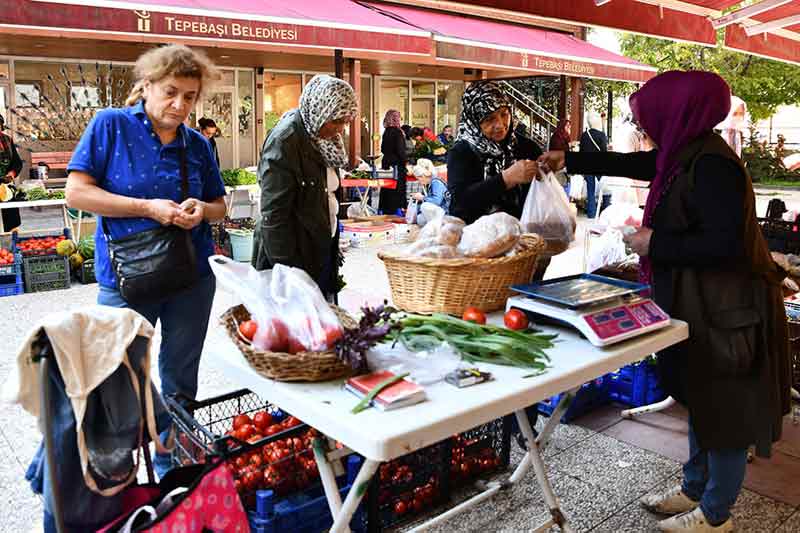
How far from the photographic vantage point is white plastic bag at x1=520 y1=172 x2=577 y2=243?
2.84 meters

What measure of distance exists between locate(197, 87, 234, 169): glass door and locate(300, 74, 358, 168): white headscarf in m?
13.0

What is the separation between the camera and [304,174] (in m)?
2.98

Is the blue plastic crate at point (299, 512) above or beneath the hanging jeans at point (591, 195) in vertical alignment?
beneath

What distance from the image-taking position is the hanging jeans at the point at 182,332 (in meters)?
2.74

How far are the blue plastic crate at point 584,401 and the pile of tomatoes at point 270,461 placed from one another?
1570mm

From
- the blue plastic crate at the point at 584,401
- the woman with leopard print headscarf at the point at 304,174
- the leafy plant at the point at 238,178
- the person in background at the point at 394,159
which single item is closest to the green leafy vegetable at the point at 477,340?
the woman with leopard print headscarf at the point at 304,174

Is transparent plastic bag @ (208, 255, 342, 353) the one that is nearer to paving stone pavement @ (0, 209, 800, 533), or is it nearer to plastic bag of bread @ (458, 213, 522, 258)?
plastic bag of bread @ (458, 213, 522, 258)

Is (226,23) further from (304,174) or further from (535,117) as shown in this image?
(535,117)

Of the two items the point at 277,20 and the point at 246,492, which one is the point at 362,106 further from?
the point at 246,492

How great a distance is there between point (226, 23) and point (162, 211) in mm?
4814

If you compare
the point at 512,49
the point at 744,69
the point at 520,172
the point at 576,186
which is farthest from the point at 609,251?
the point at 744,69

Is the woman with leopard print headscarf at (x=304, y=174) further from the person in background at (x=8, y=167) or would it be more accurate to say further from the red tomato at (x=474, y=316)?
the person in background at (x=8, y=167)

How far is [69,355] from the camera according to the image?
64.3 inches

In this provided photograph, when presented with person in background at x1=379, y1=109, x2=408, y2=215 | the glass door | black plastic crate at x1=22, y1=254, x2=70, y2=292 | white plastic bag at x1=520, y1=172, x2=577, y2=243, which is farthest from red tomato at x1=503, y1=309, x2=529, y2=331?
the glass door
